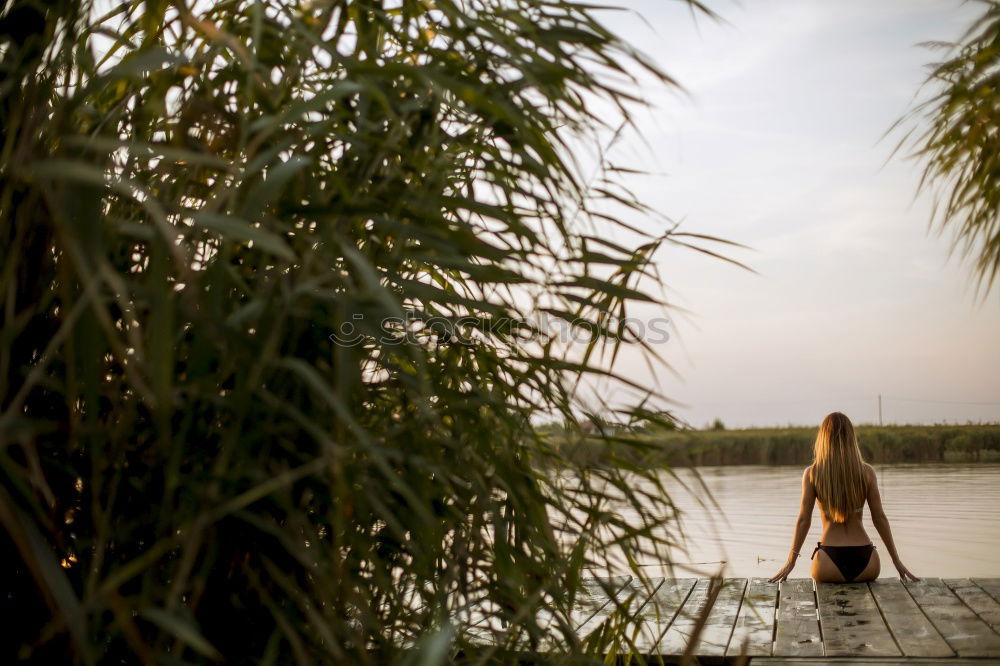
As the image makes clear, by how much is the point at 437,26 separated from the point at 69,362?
2.22ft

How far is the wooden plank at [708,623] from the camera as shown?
8.86 ft

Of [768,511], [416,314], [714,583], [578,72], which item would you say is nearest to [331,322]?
[416,314]

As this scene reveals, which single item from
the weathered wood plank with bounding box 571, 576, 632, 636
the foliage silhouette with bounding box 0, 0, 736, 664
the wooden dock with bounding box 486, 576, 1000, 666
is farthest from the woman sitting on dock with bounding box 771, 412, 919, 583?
the foliage silhouette with bounding box 0, 0, 736, 664

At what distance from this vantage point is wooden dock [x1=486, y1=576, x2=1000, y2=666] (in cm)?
266

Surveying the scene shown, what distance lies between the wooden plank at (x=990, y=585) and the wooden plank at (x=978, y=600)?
20mm

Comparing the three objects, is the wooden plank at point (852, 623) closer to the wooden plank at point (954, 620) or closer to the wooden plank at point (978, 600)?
the wooden plank at point (954, 620)

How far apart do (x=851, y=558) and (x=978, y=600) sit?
0.69 meters

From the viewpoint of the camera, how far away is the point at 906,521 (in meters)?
9.02

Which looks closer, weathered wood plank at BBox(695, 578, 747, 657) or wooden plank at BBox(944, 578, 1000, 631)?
weathered wood plank at BBox(695, 578, 747, 657)

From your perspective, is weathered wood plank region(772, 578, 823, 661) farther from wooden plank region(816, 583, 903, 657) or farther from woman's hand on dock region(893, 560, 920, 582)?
woman's hand on dock region(893, 560, 920, 582)

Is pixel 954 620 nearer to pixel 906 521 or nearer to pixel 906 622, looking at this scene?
pixel 906 622

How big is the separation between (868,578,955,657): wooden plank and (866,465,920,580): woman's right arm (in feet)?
0.22

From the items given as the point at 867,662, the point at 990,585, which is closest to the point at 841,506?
the point at 990,585

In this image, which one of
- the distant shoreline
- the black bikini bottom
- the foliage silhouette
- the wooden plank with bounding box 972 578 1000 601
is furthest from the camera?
the distant shoreline
